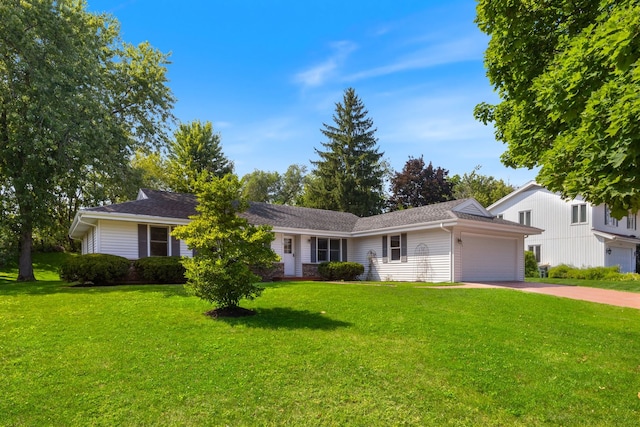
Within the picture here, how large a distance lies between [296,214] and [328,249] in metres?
2.80

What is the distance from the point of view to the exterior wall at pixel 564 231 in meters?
25.3

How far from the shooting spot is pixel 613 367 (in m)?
5.87

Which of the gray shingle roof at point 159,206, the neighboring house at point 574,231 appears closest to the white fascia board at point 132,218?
the gray shingle roof at point 159,206

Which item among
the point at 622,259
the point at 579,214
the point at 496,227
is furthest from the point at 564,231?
the point at 496,227

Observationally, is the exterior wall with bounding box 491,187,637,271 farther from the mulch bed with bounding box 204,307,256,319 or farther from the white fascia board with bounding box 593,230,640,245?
the mulch bed with bounding box 204,307,256,319

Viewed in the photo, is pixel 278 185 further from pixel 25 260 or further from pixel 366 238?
pixel 25 260

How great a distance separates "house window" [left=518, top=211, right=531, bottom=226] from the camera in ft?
95.2

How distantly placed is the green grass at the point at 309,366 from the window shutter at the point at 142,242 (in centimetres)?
658

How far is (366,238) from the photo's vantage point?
20969 mm

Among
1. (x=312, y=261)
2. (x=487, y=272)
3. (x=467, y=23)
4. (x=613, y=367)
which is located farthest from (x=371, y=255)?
(x=613, y=367)

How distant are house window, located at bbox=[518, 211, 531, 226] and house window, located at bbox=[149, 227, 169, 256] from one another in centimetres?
2478

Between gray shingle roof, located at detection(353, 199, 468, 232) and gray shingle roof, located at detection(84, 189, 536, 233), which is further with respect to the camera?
gray shingle roof, located at detection(353, 199, 468, 232)

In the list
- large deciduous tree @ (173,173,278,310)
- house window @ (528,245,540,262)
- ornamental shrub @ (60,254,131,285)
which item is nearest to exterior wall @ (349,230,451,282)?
large deciduous tree @ (173,173,278,310)

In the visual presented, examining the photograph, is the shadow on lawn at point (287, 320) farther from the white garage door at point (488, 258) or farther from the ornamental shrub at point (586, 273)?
the ornamental shrub at point (586, 273)
